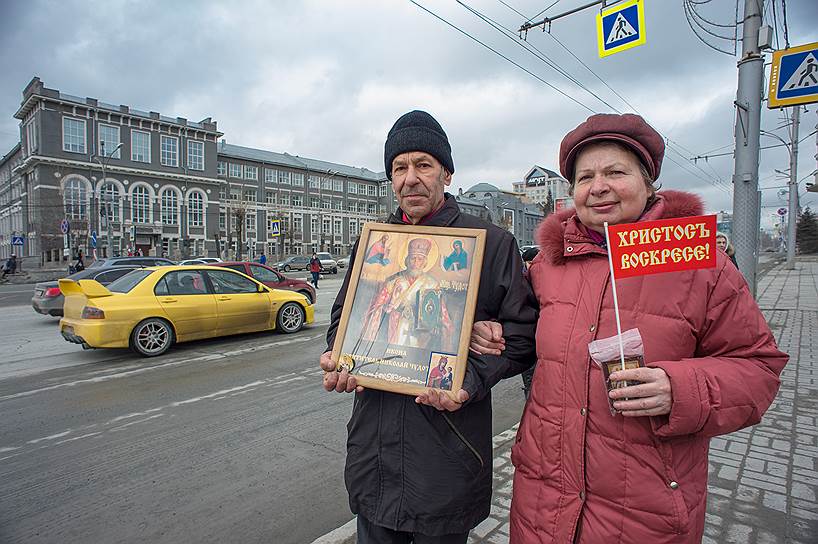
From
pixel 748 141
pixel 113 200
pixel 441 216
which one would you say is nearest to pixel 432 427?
pixel 441 216

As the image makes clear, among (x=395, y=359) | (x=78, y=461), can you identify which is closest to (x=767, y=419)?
(x=395, y=359)

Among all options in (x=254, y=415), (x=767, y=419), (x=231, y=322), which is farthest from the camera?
(x=231, y=322)

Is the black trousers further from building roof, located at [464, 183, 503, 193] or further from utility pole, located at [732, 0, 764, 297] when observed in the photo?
building roof, located at [464, 183, 503, 193]

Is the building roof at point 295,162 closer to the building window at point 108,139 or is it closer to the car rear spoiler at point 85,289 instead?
the building window at point 108,139

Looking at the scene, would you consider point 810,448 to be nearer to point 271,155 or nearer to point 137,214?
point 137,214

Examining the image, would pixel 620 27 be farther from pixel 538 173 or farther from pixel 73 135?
pixel 538 173

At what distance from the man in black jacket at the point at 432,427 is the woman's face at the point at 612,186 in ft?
1.07

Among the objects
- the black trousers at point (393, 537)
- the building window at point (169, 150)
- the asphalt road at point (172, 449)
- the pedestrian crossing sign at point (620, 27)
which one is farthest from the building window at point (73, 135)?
the black trousers at point (393, 537)

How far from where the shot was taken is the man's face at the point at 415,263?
1808mm

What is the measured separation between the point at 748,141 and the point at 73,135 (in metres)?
64.7

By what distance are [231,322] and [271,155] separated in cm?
7504

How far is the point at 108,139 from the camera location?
54.8 meters

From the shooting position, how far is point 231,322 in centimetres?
906

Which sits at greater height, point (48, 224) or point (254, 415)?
point (48, 224)
